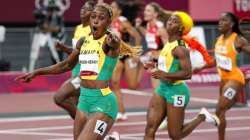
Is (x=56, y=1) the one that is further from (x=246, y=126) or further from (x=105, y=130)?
(x=105, y=130)

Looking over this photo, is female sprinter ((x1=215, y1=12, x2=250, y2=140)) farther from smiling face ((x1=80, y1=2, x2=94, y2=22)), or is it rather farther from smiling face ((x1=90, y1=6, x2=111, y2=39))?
smiling face ((x1=90, y1=6, x2=111, y2=39))

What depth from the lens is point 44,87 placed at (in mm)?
21344

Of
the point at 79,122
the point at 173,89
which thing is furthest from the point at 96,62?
the point at 173,89

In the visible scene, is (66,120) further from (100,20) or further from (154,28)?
(100,20)

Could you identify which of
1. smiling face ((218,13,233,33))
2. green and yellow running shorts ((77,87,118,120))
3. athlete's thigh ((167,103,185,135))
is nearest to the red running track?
smiling face ((218,13,233,33))

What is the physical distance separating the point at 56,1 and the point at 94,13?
50.5 feet

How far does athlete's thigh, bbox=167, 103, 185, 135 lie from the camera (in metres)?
10.6

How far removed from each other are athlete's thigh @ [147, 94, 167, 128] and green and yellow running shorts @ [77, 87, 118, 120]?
5.41 ft

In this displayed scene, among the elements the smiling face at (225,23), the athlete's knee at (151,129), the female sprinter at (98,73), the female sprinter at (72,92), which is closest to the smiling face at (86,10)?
the female sprinter at (72,92)

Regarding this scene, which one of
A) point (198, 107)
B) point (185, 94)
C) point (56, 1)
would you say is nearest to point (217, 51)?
point (185, 94)

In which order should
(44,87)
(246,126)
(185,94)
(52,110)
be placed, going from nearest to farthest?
(185,94)
(246,126)
(52,110)
(44,87)

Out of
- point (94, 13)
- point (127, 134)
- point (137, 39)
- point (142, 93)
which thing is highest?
point (94, 13)

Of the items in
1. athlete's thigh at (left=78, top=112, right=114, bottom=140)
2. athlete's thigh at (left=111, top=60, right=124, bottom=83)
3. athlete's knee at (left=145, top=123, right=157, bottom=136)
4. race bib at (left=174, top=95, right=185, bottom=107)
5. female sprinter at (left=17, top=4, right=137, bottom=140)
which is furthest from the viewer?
athlete's thigh at (left=111, top=60, right=124, bottom=83)

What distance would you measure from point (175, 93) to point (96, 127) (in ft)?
7.41
